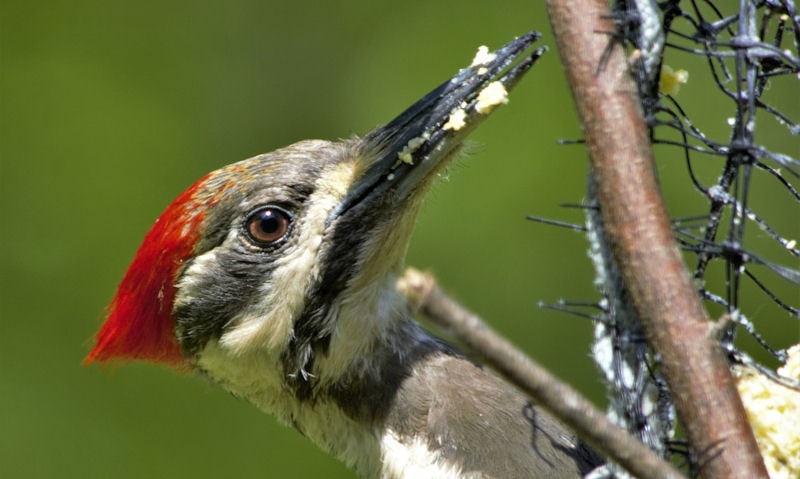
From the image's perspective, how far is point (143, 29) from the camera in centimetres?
543

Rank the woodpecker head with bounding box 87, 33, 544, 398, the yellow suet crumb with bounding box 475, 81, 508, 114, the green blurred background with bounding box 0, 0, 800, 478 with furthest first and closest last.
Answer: the green blurred background with bounding box 0, 0, 800, 478 < the woodpecker head with bounding box 87, 33, 544, 398 < the yellow suet crumb with bounding box 475, 81, 508, 114

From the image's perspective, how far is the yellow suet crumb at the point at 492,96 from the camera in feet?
7.74

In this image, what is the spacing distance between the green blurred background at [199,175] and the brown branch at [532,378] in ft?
9.63

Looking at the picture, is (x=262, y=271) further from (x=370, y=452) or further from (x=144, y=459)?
(x=144, y=459)

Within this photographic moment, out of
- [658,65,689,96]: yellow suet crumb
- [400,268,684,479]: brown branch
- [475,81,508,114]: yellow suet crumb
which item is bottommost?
[400,268,684,479]: brown branch

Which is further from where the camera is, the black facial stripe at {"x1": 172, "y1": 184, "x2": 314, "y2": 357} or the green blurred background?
the green blurred background

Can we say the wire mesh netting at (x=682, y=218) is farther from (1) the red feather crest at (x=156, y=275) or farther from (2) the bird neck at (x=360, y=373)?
(1) the red feather crest at (x=156, y=275)

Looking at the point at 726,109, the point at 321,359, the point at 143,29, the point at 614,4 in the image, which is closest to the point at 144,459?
the point at 143,29

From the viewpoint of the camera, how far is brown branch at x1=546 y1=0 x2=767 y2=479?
1.59 m

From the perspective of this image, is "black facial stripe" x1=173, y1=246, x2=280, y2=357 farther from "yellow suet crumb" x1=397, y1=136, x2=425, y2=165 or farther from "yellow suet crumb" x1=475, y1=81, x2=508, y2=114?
"yellow suet crumb" x1=475, y1=81, x2=508, y2=114

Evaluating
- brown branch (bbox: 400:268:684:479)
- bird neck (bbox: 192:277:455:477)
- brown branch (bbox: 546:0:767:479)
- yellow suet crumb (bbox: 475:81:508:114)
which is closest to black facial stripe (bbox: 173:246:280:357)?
bird neck (bbox: 192:277:455:477)

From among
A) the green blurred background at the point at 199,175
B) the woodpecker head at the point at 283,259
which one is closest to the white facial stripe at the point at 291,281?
the woodpecker head at the point at 283,259

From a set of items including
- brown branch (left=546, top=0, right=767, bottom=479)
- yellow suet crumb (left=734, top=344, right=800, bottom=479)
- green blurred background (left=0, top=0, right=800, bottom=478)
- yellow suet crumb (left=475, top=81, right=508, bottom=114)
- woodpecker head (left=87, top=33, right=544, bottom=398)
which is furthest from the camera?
green blurred background (left=0, top=0, right=800, bottom=478)

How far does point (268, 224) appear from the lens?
9.85 feet
